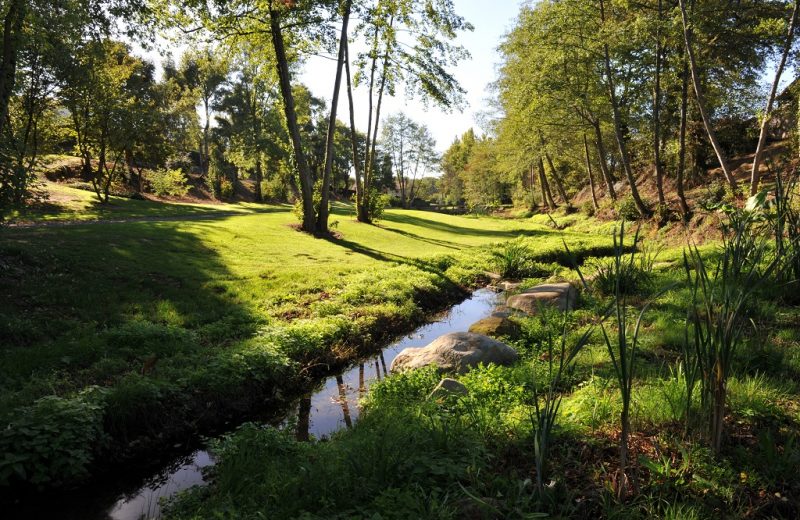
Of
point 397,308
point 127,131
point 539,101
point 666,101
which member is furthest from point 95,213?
point 666,101

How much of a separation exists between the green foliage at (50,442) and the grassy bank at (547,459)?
3.94 ft

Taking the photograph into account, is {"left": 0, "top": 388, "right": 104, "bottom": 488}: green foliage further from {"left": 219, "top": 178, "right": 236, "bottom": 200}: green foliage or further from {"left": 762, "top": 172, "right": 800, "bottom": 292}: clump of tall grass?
{"left": 219, "top": 178, "right": 236, "bottom": 200}: green foliage

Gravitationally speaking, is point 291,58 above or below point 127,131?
above

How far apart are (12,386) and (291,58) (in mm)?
15332

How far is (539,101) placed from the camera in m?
21.8

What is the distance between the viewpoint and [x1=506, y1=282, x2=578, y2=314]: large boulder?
28.8 feet

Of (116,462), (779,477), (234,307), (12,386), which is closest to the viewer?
(779,477)

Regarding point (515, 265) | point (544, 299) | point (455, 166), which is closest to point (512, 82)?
point (515, 265)

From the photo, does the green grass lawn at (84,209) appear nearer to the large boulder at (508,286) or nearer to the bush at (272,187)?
the large boulder at (508,286)

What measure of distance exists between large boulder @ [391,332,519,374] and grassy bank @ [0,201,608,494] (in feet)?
5.36

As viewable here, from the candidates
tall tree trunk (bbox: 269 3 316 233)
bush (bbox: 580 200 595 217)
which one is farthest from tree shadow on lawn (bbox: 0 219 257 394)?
bush (bbox: 580 200 595 217)

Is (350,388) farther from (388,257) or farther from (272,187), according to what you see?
(272,187)

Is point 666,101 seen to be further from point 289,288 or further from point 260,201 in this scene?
point 260,201

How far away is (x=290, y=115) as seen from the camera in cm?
1608
